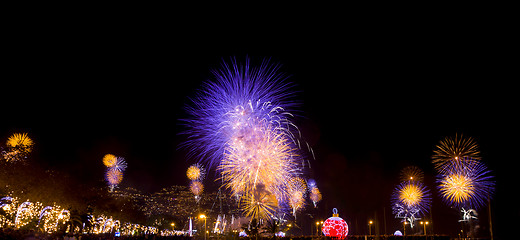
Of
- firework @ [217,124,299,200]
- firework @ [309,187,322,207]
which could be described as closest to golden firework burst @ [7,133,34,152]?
firework @ [217,124,299,200]

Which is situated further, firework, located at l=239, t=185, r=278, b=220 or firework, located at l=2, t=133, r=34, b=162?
firework, located at l=239, t=185, r=278, b=220

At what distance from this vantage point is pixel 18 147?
3319 centimetres

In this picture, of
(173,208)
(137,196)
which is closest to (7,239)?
(137,196)

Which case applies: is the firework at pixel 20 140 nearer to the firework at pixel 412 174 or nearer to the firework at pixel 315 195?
the firework at pixel 412 174

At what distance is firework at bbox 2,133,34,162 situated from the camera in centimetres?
3222

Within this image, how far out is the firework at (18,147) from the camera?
3222cm

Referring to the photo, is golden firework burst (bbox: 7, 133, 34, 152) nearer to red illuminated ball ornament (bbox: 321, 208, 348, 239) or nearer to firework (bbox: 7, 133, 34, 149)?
firework (bbox: 7, 133, 34, 149)

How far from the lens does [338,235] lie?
106 feet

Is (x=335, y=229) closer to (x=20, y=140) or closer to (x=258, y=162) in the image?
(x=258, y=162)

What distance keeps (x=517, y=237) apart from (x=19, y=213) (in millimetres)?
38895

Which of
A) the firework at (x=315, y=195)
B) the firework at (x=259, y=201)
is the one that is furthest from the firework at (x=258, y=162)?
the firework at (x=315, y=195)

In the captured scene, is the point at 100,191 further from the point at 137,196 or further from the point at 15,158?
the point at 137,196

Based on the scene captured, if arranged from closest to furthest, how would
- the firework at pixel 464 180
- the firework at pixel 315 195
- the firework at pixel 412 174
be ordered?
the firework at pixel 464 180
the firework at pixel 412 174
the firework at pixel 315 195

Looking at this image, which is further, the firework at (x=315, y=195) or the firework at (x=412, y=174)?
the firework at (x=315, y=195)
